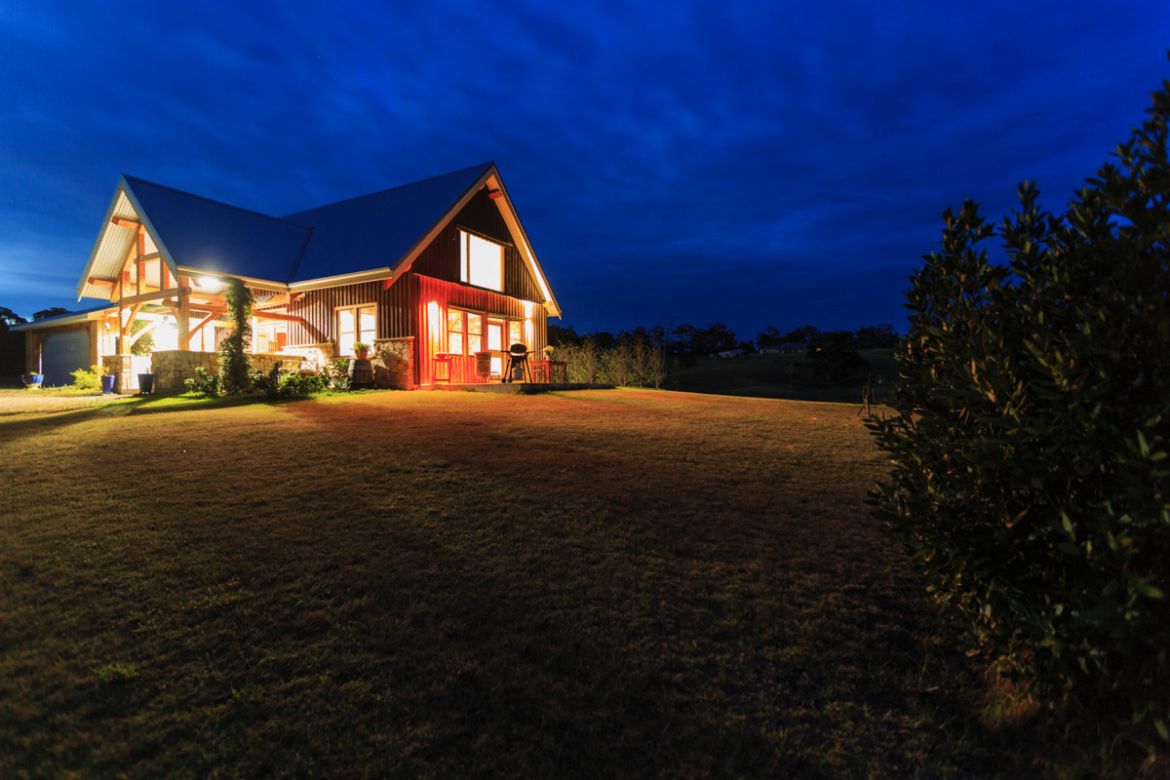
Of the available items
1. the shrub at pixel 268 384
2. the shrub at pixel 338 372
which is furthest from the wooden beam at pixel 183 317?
the shrub at pixel 338 372

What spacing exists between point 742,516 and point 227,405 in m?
11.1

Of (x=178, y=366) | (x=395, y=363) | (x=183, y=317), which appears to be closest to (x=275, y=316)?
(x=183, y=317)

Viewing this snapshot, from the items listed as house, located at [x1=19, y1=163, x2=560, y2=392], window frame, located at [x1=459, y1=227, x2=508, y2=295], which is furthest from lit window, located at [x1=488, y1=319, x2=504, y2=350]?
window frame, located at [x1=459, y1=227, x2=508, y2=295]

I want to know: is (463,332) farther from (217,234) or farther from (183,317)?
(217,234)

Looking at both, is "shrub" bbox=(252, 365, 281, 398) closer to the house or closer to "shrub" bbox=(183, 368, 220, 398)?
"shrub" bbox=(183, 368, 220, 398)

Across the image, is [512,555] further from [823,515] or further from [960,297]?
[960,297]

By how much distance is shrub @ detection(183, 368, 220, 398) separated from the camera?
13.2m

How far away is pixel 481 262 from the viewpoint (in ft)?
63.0

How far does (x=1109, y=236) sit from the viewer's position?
7.49ft

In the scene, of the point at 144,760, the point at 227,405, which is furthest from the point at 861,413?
the point at 227,405

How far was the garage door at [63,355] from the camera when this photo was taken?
76.7 feet

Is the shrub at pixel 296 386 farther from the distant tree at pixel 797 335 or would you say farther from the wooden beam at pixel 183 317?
the distant tree at pixel 797 335

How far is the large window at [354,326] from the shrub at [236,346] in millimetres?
3235

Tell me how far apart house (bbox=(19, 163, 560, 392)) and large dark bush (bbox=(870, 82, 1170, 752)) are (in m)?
14.5
